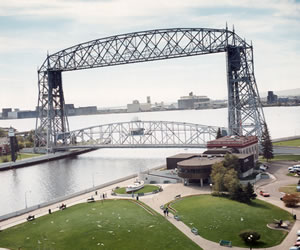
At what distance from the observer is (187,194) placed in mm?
44000

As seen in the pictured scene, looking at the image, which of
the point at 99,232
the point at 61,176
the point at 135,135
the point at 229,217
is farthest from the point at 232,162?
the point at 135,135

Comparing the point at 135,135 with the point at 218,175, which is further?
the point at 135,135

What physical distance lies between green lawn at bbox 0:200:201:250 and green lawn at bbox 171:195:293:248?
98.9 inches

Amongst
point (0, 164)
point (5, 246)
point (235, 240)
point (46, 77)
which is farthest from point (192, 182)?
point (46, 77)

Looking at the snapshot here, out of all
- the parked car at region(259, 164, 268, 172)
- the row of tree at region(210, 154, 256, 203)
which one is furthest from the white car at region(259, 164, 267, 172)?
the row of tree at region(210, 154, 256, 203)

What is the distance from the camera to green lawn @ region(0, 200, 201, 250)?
1186 inches

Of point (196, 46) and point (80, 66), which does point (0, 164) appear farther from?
point (196, 46)

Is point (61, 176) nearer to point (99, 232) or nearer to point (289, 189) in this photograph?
point (99, 232)

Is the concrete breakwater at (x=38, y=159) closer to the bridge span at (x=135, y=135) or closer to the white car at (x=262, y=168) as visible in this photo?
the bridge span at (x=135, y=135)

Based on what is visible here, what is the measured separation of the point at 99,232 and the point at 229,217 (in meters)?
11.5

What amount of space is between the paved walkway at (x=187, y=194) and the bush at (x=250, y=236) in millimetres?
1172

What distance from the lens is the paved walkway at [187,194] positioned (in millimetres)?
29519

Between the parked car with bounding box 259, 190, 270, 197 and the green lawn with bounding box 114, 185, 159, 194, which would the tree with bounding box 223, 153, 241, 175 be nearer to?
the parked car with bounding box 259, 190, 270, 197

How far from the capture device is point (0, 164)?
7744cm
